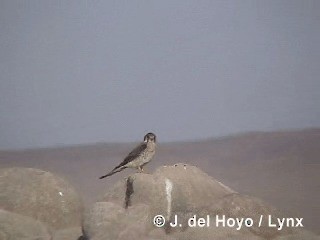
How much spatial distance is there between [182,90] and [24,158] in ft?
3.61

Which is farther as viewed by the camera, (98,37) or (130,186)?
(98,37)

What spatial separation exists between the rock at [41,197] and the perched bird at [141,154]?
1.33ft

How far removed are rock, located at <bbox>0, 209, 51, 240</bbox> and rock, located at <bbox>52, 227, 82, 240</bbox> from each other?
0.18 feet

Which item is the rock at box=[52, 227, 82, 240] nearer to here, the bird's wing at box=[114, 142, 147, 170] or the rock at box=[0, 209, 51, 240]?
the rock at box=[0, 209, 51, 240]

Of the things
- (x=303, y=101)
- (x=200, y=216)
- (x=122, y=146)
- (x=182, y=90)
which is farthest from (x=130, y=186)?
(x=303, y=101)

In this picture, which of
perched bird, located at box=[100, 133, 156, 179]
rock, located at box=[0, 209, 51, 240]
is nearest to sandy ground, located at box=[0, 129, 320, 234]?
perched bird, located at box=[100, 133, 156, 179]

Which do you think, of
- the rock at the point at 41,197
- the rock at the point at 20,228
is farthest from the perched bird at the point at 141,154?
the rock at the point at 20,228

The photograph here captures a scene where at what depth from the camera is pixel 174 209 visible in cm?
304

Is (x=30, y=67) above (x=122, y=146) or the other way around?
above

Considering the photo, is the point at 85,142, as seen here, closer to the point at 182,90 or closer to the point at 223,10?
the point at 182,90

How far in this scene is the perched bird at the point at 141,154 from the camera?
3.08 metres

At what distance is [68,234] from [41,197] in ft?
0.98

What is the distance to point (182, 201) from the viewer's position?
3.05 metres

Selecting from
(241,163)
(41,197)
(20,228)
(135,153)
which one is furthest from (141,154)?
(20,228)
